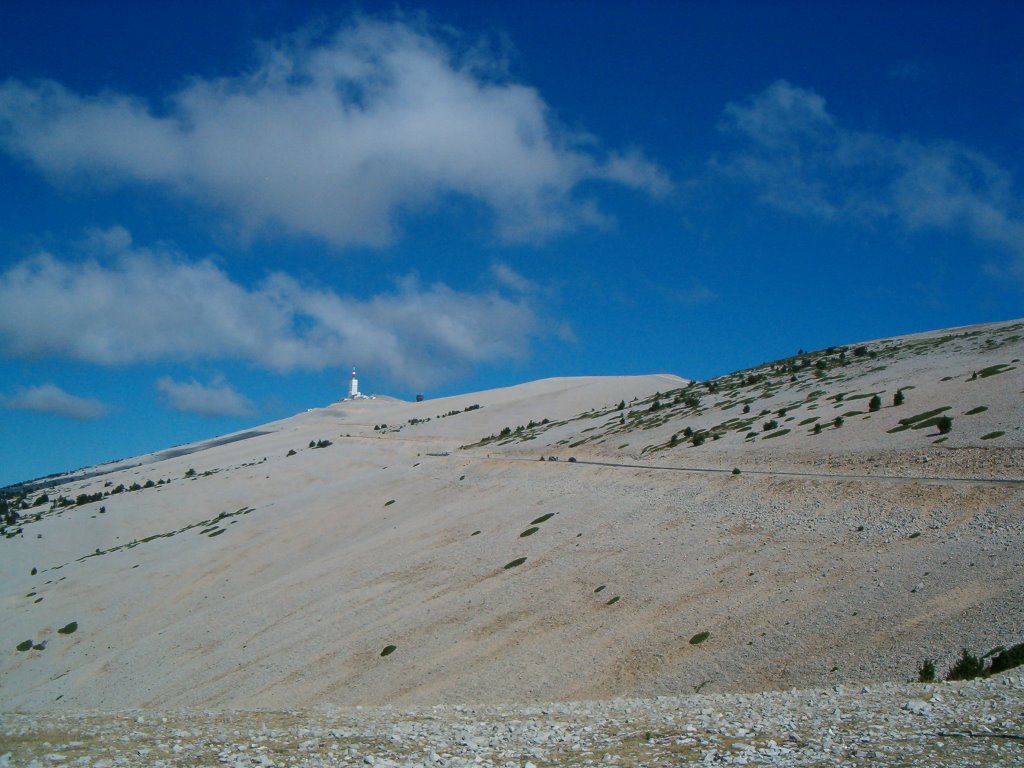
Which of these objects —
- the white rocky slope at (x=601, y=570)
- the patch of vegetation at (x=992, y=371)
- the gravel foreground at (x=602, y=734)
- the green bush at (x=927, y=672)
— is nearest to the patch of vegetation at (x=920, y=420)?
the white rocky slope at (x=601, y=570)

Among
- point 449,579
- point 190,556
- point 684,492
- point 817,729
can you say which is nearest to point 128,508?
point 190,556

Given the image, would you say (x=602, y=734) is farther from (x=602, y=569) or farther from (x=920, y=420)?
(x=920, y=420)

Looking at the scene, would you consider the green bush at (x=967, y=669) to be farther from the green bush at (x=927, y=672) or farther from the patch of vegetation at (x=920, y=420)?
the patch of vegetation at (x=920, y=420)

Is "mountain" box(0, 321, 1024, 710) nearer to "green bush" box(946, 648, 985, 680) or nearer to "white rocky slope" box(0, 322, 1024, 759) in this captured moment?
"white rocky slope" box(0, 322, 1024, 759)

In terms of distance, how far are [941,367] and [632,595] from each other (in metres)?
30.2

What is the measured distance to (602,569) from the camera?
2558 cm

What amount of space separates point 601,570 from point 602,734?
13357 millimetres

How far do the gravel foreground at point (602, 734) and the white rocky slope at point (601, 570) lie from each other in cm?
287

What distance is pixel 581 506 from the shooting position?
33281 mm

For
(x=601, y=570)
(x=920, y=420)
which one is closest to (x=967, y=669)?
(x=601, y=570)

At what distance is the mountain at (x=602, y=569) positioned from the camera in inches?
726

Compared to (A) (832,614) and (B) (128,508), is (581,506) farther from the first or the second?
(B) (128,508)

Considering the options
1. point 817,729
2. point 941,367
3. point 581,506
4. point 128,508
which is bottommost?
point 817,729

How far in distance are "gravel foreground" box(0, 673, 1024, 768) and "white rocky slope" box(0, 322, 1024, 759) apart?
113 inches
